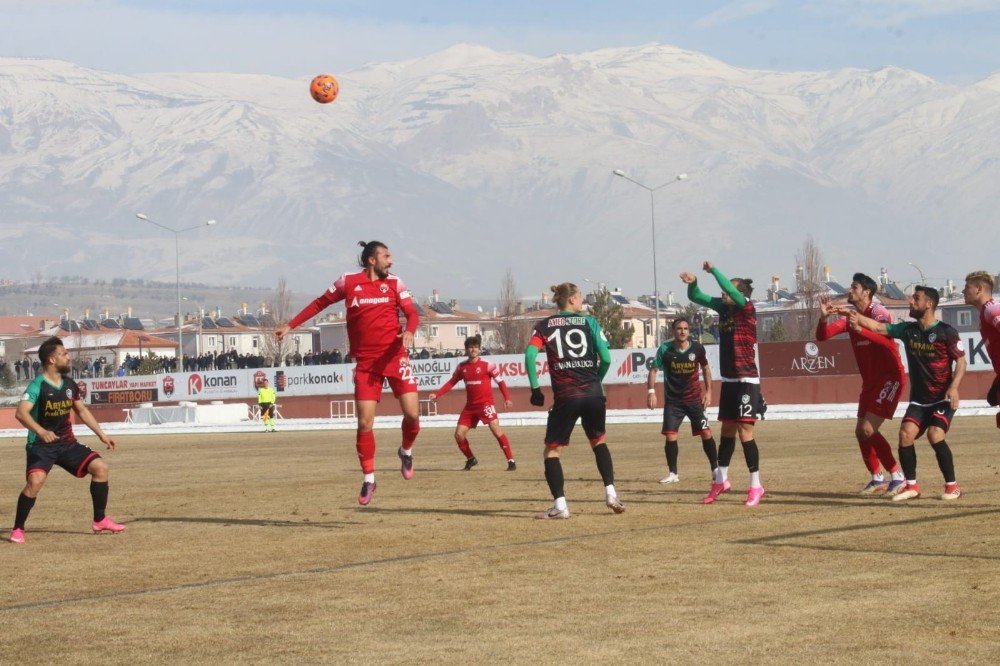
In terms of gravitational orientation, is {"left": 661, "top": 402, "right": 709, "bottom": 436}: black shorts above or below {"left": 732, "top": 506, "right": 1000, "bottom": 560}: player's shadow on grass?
above

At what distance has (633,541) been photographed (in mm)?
11992

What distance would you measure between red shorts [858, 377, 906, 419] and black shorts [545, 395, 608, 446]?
3.13 meters

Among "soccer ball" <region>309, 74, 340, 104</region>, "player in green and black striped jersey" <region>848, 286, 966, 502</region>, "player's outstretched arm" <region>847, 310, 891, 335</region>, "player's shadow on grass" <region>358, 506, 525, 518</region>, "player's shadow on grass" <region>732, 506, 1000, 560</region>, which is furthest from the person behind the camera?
"soccer ball" <region>309, 74, 340, 104</region>

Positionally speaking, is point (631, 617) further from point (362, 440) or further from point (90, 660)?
point (362, 440)

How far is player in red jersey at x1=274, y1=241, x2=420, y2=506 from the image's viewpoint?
14.2m

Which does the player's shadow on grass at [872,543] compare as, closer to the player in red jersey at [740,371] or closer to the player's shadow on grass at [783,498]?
the player's shadow on grass at [783,498]

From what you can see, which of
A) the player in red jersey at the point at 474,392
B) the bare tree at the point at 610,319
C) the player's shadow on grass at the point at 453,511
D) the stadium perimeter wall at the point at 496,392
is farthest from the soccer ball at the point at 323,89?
the bare tree at the point at 610,319

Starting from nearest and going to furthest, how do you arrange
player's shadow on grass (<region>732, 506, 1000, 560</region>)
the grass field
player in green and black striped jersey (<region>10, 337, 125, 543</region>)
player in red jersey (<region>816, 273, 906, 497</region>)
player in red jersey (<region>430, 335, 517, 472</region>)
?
1. the grass field
2. player's shadow on grass (<region>732, 506, 1000, 560</region>)
3. player in green and black striped jersey (<region>10, 337, 125, 543</region>)
4. player in red jersey (<region>816, 273, 906, 497</region>)
5. player in red jersey (<region>430, 335, 517, 472</region>)

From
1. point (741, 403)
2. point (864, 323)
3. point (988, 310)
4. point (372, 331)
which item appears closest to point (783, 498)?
point (741, 403)

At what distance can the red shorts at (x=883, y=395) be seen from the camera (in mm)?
15266

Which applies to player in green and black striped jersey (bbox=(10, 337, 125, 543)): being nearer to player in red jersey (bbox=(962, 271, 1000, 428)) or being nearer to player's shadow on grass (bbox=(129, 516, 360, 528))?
player's shadow on grass (bbox=(129, 516, 360, 528))

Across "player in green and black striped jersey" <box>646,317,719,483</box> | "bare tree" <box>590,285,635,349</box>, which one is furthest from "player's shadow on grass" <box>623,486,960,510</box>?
"bare tree" <box>590,285,635,349</box>

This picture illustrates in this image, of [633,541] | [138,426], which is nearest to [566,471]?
[633,541]

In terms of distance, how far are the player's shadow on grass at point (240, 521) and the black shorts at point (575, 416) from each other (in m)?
2.23
